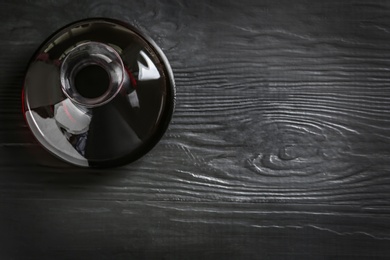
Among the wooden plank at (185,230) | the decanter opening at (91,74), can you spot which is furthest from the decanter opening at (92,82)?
the wooden plank at (185,230)

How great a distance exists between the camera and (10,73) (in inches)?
29.1

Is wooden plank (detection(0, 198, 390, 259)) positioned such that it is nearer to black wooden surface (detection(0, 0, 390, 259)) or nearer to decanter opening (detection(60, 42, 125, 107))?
black wooden surface (detection(0, 0, 390, 259))

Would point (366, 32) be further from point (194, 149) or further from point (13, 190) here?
point (13, 190)

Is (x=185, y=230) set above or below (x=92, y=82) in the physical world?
below

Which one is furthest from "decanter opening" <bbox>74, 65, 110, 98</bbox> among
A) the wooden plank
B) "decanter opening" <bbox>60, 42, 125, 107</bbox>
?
the wooden plank

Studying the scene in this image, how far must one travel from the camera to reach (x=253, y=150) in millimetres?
730

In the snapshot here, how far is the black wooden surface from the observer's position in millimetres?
728

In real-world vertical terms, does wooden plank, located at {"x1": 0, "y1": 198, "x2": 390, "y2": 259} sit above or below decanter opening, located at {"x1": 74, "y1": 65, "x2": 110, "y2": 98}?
below

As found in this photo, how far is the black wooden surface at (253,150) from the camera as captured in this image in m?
0.73

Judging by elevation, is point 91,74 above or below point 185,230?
above

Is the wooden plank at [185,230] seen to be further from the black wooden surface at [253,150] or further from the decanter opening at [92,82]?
the decanter opening at [92,82]

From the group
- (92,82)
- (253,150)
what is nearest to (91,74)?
(92,82)

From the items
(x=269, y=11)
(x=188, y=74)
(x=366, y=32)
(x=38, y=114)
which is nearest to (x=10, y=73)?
(x=38, y=114)

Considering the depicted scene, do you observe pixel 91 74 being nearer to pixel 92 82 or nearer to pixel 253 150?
pixel 92 82
